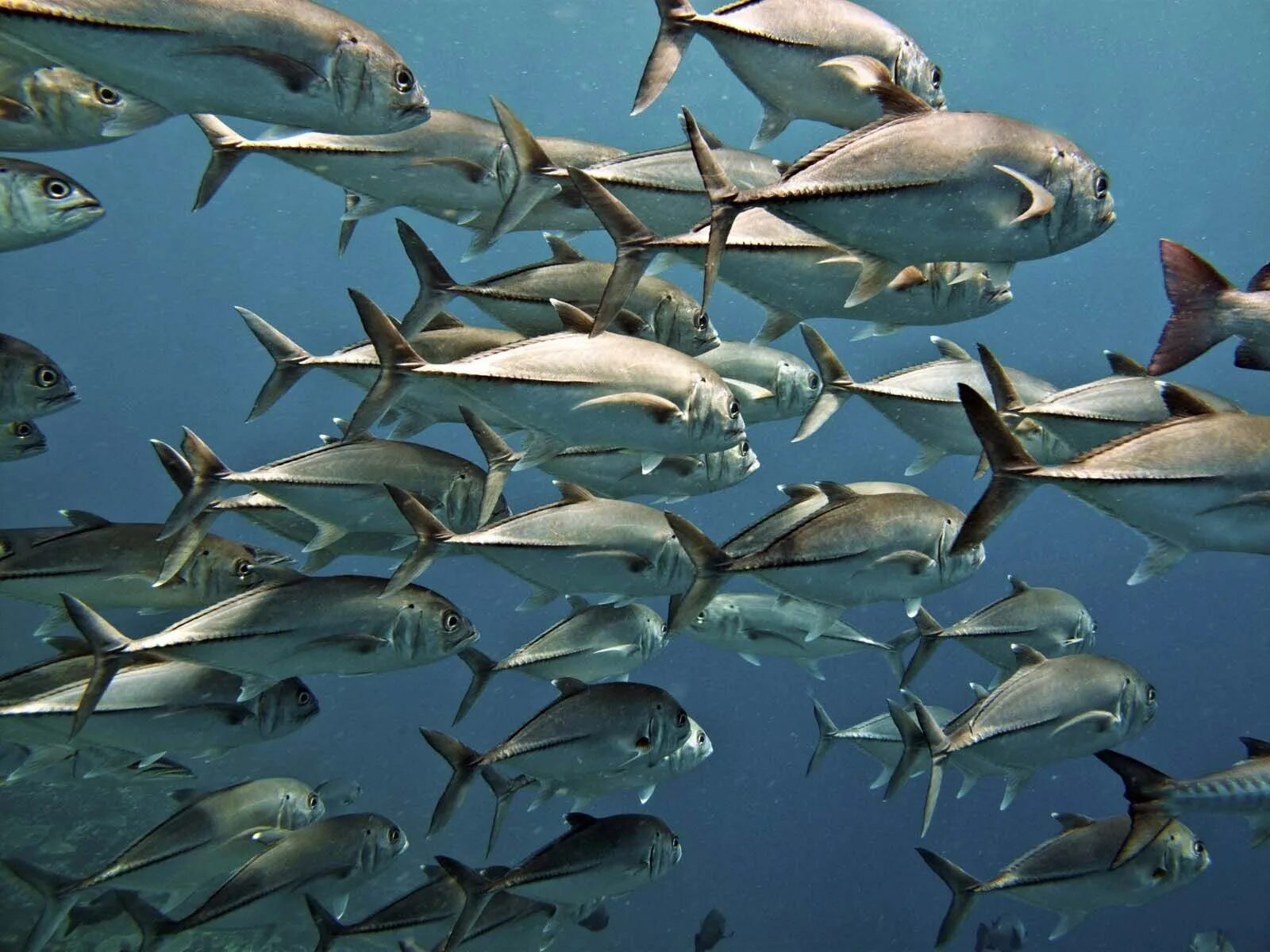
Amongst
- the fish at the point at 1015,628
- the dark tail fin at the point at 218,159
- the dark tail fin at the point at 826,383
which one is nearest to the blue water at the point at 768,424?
the fish at the point at 1015,628

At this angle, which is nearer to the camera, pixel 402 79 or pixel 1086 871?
pixel 402 79

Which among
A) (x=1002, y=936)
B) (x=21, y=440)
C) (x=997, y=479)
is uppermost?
(x=997, y=479)

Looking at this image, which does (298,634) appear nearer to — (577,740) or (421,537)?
(421,537)

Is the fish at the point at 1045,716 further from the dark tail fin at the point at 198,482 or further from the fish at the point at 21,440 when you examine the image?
the fish at the point at 21,440

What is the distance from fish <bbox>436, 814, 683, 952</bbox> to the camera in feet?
12.5

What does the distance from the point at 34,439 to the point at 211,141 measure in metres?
1.97

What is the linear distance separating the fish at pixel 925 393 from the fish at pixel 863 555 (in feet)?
1.03

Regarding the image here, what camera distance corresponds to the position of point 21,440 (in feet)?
14.1

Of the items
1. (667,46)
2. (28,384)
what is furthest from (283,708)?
(667,46)

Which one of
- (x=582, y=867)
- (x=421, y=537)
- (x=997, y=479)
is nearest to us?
(x=997, y=479)

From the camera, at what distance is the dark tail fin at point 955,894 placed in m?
4.30

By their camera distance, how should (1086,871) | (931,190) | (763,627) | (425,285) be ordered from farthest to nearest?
1. (763,627)
2. (1086,871)
3. (425,285)
4. (931,190)

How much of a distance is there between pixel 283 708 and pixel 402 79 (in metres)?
2.83

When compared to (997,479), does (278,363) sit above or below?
below
